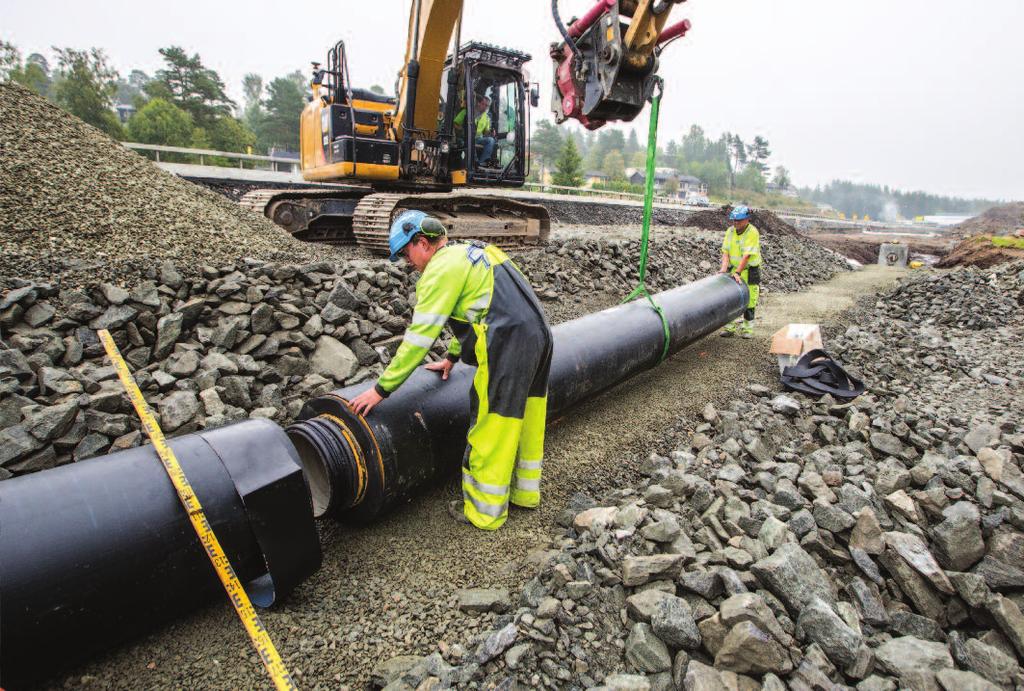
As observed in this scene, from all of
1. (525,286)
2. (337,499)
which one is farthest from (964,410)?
(337,499)

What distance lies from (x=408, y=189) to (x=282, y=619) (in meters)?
7.86

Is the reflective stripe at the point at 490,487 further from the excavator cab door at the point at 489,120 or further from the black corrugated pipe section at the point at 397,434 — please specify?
the excavator cab door at the point at 489,120

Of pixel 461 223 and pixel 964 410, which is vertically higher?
pixel 461 223

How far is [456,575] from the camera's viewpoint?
2834mm

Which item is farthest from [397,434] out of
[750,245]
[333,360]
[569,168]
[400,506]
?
[569,168]

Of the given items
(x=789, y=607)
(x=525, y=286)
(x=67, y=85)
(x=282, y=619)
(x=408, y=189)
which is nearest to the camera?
(x=789, y=607)

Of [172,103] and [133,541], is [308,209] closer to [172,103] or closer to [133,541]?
[133,541]

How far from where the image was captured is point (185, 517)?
219 centimetres

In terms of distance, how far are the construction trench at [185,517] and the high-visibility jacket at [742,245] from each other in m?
5.34

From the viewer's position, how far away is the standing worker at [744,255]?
290 inches

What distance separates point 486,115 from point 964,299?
832cm

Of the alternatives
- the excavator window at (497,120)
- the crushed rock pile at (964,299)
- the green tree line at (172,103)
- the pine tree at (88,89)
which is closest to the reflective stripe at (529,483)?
the excavator window at (497,120)

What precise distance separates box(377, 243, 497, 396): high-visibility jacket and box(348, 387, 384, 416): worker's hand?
5 centimetres

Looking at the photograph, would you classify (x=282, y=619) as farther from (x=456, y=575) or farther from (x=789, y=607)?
(x=789, y=607)
